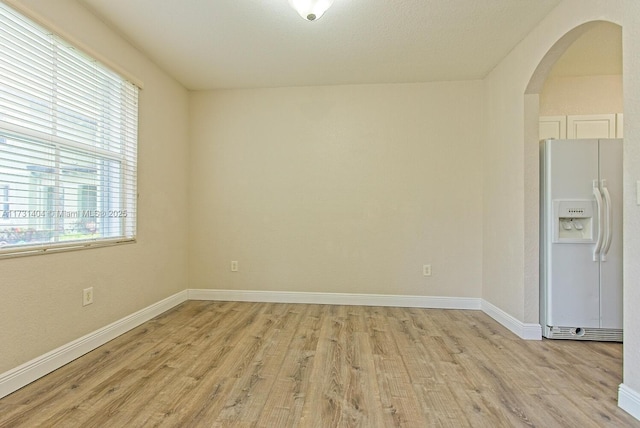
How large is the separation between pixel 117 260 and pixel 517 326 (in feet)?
11.5

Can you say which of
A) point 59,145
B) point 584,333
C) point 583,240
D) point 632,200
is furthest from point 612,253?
point 59,145

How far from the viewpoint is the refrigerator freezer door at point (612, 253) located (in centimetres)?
234

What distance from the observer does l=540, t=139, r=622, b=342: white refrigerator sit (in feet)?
7.68

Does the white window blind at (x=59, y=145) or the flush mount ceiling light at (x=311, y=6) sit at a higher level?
the flush mount ceiling light at (x=311, y=6)

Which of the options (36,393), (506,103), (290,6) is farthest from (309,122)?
(36,393)

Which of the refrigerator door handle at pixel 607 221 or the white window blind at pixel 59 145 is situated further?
Result: the refrigerator door handle at pixel 607 221

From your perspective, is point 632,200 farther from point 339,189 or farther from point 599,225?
point 339,189

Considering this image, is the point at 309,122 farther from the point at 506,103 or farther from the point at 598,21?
the point at 598,21

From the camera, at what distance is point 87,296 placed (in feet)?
7.15

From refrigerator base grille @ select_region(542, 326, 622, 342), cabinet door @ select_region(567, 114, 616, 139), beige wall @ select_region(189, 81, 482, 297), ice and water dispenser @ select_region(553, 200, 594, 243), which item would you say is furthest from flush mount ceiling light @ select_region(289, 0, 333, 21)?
refrigerator base grille @ select_region(542, 326, 622, 342)

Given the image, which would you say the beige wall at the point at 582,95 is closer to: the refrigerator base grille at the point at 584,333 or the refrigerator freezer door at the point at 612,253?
the refrigerator freezer door at the point at 612,253

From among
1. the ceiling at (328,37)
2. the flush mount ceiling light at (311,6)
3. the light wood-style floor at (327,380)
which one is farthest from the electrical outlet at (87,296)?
the flush mount ceiling light at (311,6)

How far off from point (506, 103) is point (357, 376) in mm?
2755

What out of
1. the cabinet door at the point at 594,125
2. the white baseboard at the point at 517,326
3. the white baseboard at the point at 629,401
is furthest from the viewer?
the cabinet door at the point at 594,125
